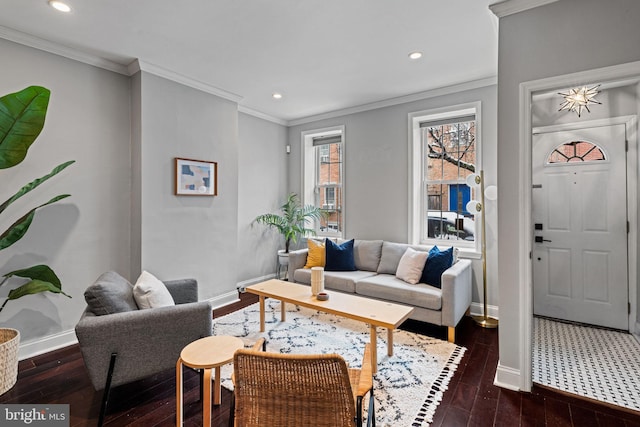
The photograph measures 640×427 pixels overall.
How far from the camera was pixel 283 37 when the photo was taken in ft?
9.08

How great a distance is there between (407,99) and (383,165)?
93 centimetres

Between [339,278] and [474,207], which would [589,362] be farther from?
[339,278]

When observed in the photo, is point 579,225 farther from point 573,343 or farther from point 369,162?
point 369,162

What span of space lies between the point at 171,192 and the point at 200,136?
0.79 m

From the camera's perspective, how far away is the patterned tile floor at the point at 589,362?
2215mm

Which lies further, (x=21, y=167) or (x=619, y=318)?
(x=619, y=318)

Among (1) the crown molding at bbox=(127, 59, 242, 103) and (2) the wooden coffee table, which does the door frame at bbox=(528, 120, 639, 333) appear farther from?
(1) the crown molding at bbox=(127, 59, 242, 103)

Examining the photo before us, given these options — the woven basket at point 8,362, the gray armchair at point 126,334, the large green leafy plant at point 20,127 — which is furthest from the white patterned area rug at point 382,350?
the large green leafy plant at point 20,127

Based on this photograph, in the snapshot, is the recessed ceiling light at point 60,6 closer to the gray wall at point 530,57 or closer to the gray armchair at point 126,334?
the gray armchair at point 126,334

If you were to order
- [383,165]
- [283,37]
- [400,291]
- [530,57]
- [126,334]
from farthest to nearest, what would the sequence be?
1. [383,165]
2. [400,291]
3. [283,37]
4. [530,57]
5. [126,334]

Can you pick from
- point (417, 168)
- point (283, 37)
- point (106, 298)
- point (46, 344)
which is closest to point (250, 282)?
point (46, 344)

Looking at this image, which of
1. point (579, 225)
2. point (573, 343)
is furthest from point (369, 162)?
point (573, 343)

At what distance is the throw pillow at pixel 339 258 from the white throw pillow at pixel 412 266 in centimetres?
70

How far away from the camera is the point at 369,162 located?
181 inches
